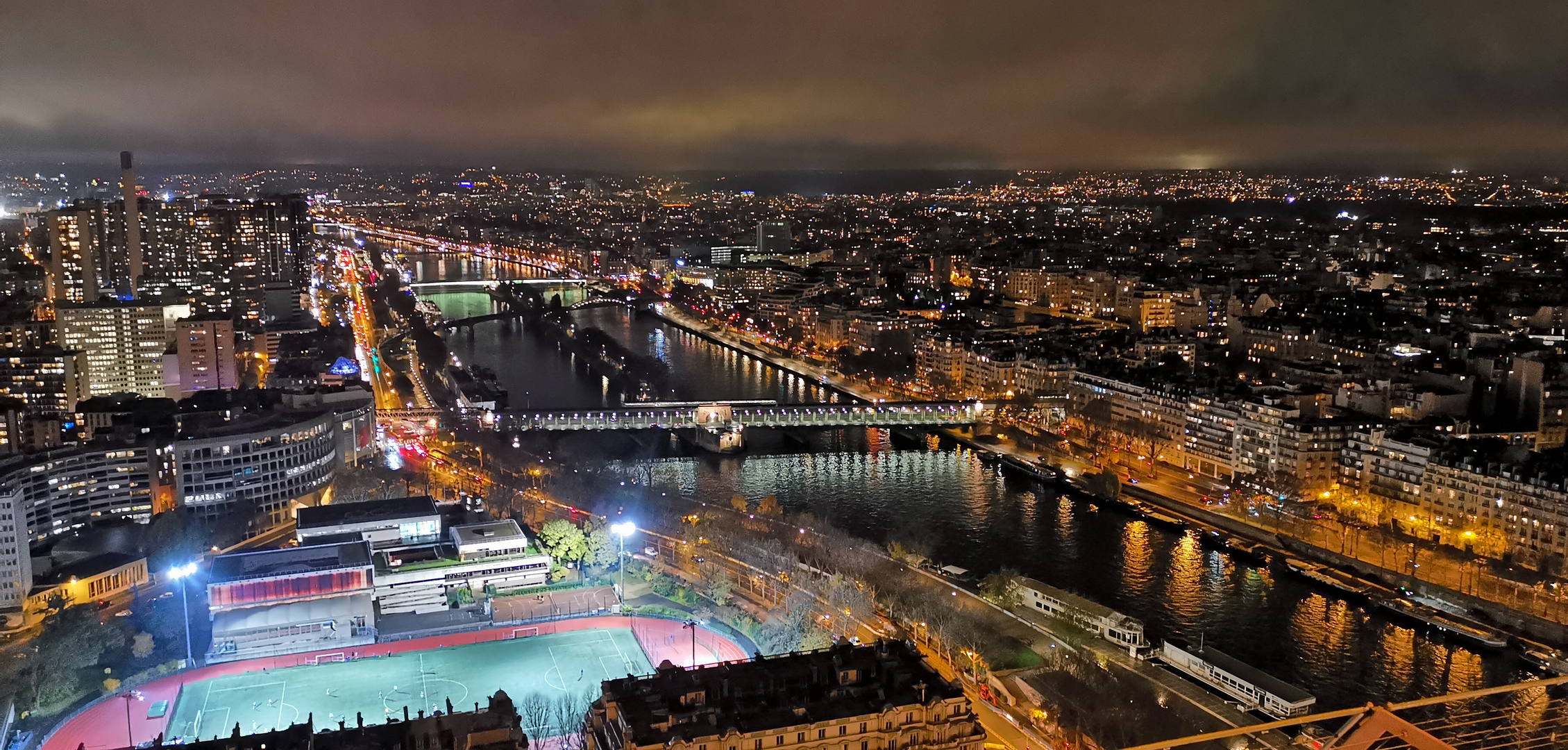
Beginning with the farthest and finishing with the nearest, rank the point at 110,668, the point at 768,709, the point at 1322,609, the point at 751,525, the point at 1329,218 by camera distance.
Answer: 1. the point at 1329,218
2. the point at 751,525
3. the point at 1322,609
4. the point at 110,668
5. the point at 768,709

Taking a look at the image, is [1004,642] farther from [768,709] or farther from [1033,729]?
[768,709]

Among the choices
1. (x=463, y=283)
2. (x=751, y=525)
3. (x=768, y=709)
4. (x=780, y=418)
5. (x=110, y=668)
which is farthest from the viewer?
(x=463, y=283)

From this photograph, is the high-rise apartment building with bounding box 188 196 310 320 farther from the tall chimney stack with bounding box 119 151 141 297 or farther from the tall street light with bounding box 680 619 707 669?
the tall street light with bounding box 680 619 707 669

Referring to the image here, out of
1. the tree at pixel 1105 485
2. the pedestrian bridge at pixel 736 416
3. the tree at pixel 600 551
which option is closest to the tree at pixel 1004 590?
the tree at pixel 600 551

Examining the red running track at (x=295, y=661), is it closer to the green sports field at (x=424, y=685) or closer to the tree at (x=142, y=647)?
the green sports field at (x=424, y=685)

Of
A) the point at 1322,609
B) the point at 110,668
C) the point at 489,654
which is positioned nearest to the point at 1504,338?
the point at 1322,609

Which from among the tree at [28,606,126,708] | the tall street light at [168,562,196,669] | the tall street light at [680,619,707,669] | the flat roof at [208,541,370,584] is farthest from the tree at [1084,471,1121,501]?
the tree at [28,606,126,708]
